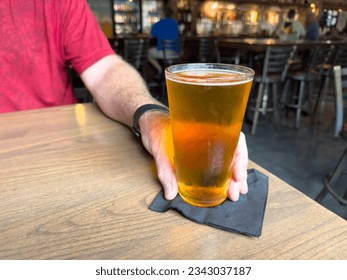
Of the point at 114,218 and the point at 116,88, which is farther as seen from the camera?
the point at 116,88

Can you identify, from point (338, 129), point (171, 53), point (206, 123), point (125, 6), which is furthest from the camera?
point (125, 6)

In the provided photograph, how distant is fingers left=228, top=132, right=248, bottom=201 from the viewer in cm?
58

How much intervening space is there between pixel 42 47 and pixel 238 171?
1118 millimetres

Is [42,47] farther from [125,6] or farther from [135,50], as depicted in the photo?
[125,6]

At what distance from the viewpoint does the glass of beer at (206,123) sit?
470 mm

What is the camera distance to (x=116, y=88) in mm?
1125

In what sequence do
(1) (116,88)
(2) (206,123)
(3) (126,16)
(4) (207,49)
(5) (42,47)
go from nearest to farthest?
(2) (206,123) → (1) (116,88) → (5) (42,47) → (4) (207,49) → (3) (126,16)

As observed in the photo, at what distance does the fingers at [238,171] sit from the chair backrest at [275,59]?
3413 millimetres

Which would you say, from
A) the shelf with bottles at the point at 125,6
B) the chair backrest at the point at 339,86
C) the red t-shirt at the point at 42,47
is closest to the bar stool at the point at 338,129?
the chair backrest at the point at 339,86

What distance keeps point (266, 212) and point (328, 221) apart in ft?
0.34

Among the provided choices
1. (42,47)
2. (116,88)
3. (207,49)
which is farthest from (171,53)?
(116,88)

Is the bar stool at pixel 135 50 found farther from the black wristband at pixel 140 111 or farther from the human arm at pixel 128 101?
the black wristband at pixel 140 111

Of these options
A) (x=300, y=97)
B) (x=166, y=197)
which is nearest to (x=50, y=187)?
(x=166, y=197)
